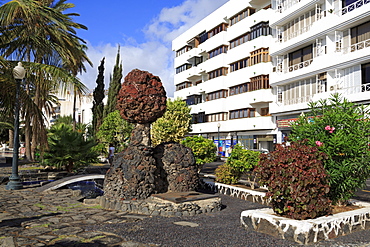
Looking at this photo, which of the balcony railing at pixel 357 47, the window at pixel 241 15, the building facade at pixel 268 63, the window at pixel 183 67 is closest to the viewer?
the balcony railing at pixel 357 47

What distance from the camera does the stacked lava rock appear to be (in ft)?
28.5

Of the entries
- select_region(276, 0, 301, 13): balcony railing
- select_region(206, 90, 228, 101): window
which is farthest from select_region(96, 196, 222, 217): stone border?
select_region(206, 90, 228, 101): window

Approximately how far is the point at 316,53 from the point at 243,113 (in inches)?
460

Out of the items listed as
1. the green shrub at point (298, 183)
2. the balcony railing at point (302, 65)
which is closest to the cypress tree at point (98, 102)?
the balcony railing at point (302, 65)

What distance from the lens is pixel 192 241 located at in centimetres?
580

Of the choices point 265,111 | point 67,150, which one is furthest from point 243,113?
point 67,150

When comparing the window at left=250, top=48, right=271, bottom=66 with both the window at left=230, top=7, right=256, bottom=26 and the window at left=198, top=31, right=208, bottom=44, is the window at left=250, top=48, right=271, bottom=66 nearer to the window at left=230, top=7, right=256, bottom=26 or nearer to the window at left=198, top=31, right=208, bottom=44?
the window at left=230, top=7, right=256, bottom=26

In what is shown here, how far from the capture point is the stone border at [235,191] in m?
9.57

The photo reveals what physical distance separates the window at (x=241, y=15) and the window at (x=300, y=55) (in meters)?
8.74

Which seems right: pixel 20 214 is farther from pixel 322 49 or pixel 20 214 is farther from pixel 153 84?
pixel 322 49

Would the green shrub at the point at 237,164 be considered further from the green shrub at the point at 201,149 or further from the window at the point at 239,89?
the window at the point at 239,89

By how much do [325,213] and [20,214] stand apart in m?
7.13

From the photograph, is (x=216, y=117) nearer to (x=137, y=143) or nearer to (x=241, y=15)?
(x=241, y=15)

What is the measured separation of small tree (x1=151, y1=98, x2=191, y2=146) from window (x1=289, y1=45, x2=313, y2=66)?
10224mm
